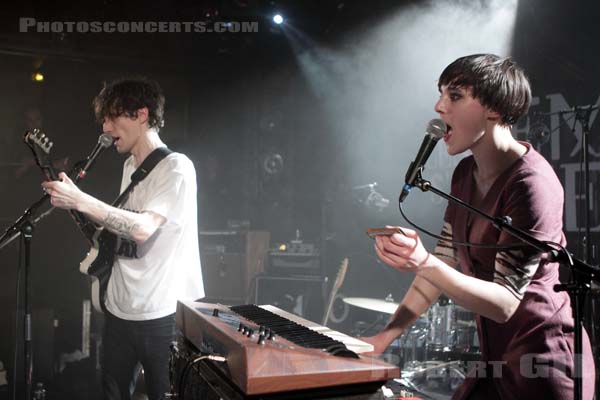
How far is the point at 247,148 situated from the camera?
8508 mm

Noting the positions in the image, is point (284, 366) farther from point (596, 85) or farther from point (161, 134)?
point (161, 134)

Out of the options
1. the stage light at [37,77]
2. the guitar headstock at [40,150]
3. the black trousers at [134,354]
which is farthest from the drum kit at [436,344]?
the stage light at [37,77]

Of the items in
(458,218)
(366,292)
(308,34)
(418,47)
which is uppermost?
(308,34)

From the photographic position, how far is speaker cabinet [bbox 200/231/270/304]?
23.2 ft

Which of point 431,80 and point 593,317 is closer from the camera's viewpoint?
point 593,317

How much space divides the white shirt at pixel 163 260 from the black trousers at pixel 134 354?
58 millimetres

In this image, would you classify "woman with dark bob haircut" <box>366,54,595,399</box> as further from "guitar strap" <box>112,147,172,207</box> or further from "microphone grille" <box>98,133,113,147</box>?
"microphone grille" <box>98,133,113,147</box>

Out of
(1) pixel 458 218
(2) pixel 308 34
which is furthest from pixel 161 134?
(1) pixel 458 218

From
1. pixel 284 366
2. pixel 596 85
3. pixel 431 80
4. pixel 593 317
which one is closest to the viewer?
pixel 284 366

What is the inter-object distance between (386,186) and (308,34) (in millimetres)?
2685

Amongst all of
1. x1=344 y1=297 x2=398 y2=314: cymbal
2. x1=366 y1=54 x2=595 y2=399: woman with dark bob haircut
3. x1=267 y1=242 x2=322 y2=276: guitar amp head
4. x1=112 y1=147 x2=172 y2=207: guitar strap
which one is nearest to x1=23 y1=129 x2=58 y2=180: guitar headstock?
x1=112 y1=147 x2=172 y2=207: guitar strap

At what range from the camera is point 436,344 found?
5395 millimetres

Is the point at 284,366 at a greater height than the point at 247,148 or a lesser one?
lesser

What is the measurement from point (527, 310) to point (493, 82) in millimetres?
804
